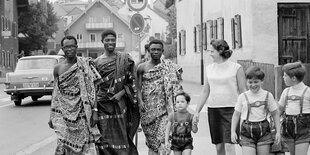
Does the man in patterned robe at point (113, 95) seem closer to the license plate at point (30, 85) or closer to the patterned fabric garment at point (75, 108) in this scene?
the patterned fabric garment at point (75, 108)

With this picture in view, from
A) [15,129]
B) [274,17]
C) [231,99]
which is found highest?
[274,17]

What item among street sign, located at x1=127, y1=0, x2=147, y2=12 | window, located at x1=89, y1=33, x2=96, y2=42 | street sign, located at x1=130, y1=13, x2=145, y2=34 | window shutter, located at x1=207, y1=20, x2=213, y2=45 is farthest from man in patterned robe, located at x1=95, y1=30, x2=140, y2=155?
window, located at x1=89, y1=33, x2=96, y2=42

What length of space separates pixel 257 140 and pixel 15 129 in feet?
27.9

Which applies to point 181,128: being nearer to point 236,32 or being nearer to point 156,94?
point 156,94

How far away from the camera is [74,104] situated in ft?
23.4

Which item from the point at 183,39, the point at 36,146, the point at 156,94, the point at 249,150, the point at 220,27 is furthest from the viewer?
the point at 183,39

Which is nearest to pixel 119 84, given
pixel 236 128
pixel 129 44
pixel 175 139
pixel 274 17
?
pixel 175 139

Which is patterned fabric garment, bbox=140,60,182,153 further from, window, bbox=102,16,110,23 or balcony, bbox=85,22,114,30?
window, bbox=102,16,110,23

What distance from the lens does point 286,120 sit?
663cm

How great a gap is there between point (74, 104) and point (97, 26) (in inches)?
3450

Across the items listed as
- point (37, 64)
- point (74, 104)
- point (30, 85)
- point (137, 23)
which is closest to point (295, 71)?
point (74, 104)

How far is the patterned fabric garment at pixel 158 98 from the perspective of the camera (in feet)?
24.8

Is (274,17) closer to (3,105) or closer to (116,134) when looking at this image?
(3,105)

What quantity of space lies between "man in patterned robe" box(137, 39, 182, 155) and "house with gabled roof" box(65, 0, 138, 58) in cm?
8388
